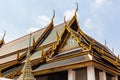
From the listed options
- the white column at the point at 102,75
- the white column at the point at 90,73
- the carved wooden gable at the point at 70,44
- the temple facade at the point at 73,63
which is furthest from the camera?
the carved wooden gable at the point at 70,44

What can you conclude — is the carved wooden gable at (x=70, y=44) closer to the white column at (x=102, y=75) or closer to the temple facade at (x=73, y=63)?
the temple facade at (x=73, y=63)

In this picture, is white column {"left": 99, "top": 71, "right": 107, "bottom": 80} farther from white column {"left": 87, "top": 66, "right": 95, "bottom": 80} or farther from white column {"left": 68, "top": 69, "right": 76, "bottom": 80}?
white column {"left": 68, "top": 69, "right": 76, "bottom": 80}

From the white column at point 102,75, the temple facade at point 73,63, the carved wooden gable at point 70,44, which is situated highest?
the carved wooden gable at point 70,44

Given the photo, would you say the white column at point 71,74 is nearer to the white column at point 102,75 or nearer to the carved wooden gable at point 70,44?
the white column at point 102,75

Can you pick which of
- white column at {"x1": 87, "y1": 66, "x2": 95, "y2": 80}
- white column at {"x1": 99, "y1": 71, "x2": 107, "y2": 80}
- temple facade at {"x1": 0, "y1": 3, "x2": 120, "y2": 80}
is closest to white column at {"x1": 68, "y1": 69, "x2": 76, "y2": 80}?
temple facade at {"x1": 0, "y1": 3, "x2": 120, "y2": 80}

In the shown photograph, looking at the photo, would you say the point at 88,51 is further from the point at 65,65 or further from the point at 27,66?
the point at 27,66

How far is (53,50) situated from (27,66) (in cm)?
306

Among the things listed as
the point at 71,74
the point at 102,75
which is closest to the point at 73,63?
the point at 71,74

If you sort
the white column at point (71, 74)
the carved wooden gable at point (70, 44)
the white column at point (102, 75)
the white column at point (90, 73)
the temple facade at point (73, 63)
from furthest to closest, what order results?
the carved wooden gable at point (70, 44)
the white column at point (102, 75)
the white column at point (71, 74)
the temple facade at point (73, 63)
the white column at point (90, 73)

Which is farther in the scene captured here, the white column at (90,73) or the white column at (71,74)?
the white column at (71,74)

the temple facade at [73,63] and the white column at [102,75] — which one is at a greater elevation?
the temple facade at [73,63]

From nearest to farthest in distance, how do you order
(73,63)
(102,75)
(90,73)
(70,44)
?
1. (90,73)
2. (73,63)
3. (102,75)
4. (70,44)

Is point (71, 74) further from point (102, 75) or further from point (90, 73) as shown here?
point (102, 75)

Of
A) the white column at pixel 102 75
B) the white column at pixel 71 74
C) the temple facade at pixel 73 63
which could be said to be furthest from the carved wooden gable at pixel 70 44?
the white column at pixel 102 75
